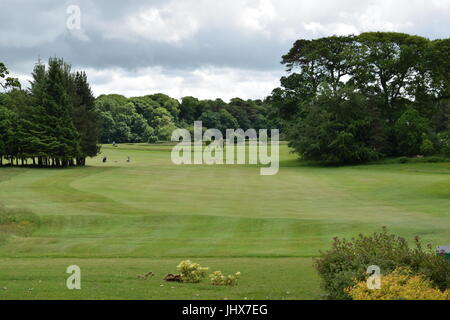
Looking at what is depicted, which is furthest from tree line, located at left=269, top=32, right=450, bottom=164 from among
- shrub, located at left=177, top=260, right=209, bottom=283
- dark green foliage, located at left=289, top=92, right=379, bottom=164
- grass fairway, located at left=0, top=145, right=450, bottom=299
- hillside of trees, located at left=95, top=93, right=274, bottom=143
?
shrub, located at left=177, top=260, right=209, bottom=283

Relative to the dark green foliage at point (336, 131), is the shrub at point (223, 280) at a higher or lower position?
lower

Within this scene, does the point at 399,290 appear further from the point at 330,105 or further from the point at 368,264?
the point at 330,105

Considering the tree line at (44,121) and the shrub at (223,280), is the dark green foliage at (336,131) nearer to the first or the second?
the tree line at (44,121)

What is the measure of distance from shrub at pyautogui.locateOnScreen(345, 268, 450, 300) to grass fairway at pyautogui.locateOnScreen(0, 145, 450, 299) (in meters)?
2.18

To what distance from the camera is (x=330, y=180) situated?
2259 inches

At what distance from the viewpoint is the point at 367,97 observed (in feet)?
275

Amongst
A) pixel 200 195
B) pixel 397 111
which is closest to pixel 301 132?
pixel 397 111

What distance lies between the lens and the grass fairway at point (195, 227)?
1380 centimetres

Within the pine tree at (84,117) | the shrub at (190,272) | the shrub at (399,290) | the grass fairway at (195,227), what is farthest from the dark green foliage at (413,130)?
the shrub at (399,290)

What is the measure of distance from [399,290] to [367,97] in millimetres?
77036

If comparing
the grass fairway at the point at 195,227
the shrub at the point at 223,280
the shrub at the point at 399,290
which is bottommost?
the grass fairway at the point at 195,227

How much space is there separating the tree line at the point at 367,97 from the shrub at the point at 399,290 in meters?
68.3

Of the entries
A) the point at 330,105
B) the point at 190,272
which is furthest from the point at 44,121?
the point at 190,272
